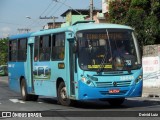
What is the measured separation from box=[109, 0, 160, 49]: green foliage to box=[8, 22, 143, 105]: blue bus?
16.7 m

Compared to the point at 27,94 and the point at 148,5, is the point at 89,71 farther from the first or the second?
the point at 148,5

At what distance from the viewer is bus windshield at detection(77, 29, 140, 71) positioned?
53.2ft

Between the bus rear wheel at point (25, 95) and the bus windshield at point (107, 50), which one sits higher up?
the bus windshield at point (107, 50)

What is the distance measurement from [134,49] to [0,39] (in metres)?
109

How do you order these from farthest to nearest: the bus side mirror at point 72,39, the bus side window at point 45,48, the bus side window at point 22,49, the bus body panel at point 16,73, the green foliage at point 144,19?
the green foliage at point 144,19, the bus body panel at point 16,73, the bus side window at point 22,49, the bus side window at point 45,48, the bus side mirror at point 72,39

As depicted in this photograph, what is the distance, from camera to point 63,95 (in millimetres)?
17734

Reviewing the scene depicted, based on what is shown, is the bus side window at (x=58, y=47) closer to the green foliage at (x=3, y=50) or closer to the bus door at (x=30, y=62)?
the bus door at (x=30, y=62)

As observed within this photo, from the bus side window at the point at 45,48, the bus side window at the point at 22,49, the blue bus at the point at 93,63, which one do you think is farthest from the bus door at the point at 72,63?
the bus side window at the point at 22,49

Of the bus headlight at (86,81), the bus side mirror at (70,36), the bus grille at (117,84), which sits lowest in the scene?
the bus grille at (117,84)

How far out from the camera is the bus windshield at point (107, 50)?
53.2 feet

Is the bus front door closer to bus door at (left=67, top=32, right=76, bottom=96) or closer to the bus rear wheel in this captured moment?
bus door at (left=67, top=32, right=76, bottom=96)

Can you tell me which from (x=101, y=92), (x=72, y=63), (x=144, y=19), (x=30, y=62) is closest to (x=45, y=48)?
(x=30, y=62)

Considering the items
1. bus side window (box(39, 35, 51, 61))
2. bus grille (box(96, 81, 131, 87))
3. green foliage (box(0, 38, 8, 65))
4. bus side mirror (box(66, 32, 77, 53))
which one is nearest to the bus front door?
bus side mirror (box(66, 32, 77, 53))

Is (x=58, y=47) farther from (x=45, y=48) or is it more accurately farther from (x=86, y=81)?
(x=86, y=81)
